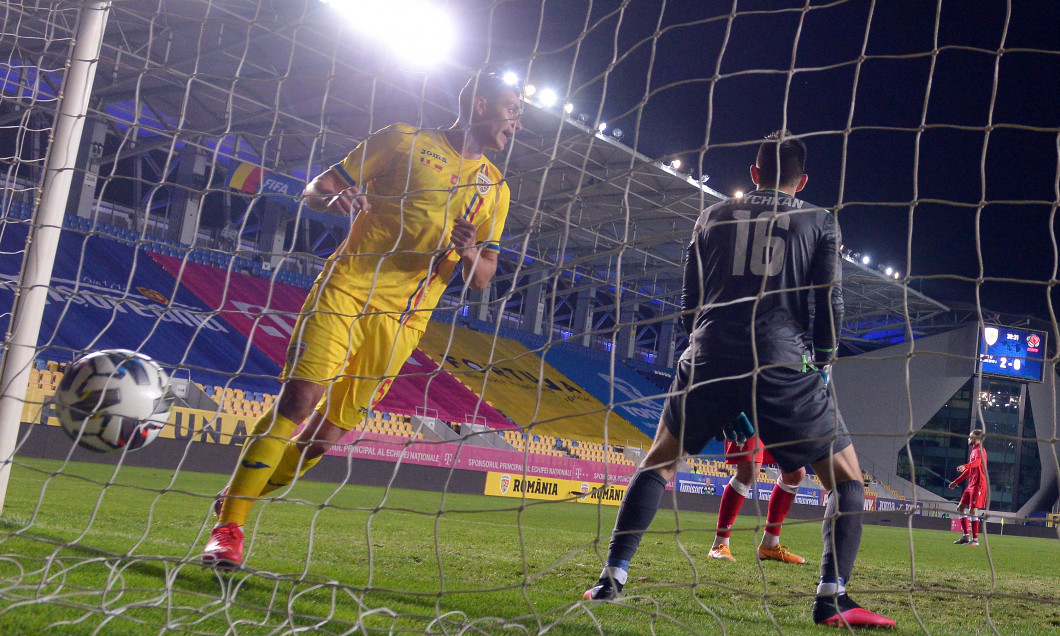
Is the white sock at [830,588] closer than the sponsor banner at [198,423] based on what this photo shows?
Yes

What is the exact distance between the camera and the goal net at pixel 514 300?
8.17 feet

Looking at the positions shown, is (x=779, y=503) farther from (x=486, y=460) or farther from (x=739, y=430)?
(x=486, y=460)

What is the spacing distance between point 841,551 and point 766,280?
0.88 metres

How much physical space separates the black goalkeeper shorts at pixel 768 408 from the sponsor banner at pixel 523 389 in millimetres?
16614

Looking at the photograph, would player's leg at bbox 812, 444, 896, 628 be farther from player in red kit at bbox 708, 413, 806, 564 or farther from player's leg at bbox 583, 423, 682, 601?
player in red kit at bbox 708, 413, 806, 564

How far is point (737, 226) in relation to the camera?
2777mm

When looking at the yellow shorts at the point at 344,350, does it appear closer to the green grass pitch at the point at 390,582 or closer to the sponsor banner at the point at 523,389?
the green grass pitch at the point at 390,582

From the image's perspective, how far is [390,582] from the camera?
287cm

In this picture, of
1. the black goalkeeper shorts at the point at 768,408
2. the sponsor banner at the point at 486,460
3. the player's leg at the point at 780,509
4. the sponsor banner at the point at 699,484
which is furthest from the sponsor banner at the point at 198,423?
the sponsor banner at the point at 699,484

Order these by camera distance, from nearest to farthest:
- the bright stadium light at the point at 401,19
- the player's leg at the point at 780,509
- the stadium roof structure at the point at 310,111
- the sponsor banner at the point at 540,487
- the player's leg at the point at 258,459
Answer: the player's leg at the point at 258,459 < the player's leg at the point at 780,509 < the bright stadium light at the point at 401,19 < the stadium roof structure at the point at 310,111 < the sponsor banner at the point at 540,487

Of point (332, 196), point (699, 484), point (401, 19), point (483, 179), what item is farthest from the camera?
point (699, 484)

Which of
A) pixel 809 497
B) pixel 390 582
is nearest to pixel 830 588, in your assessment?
pixel 390 582

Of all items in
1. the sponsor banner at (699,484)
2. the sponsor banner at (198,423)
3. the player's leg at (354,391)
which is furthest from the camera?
the sponsor banner at (699,484)

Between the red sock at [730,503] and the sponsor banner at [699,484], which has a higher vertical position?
the red sock at [730,503]
